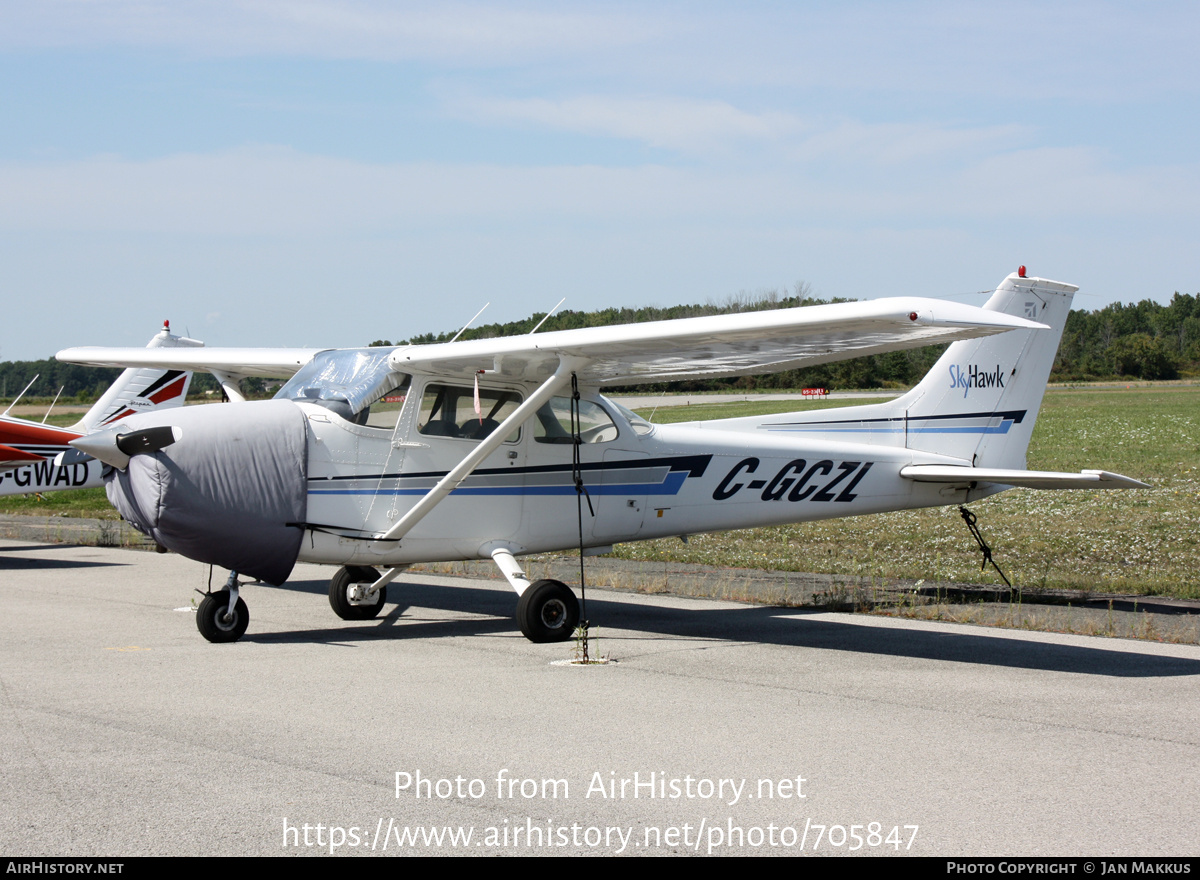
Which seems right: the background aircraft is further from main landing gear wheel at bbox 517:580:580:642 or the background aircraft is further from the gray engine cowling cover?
main landing gear wheel at bbox 517:580:580:642

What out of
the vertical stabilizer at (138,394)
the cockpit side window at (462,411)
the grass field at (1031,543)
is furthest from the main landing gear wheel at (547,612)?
the vertical stabilizer at (138,394)

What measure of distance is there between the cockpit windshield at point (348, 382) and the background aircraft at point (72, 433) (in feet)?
20.9

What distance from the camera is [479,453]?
8.97m

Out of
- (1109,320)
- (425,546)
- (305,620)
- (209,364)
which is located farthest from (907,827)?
(1109,320)

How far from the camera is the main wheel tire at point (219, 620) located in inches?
345

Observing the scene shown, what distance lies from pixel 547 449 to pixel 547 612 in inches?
60.8

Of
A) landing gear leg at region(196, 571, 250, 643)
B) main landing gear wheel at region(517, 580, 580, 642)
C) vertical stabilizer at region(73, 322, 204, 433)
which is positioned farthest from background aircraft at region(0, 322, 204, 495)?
main landing gear wheel at region(517, 580, 580, 642)

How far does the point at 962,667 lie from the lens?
802cm

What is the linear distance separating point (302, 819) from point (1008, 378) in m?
9.30

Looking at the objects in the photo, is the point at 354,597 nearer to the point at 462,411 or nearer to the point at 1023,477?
the point at 462,411

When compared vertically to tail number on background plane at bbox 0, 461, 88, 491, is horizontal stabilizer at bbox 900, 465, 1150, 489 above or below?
above

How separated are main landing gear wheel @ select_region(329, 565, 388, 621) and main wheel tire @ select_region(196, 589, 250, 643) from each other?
1279 mm

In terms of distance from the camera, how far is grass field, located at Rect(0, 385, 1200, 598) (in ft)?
45.9

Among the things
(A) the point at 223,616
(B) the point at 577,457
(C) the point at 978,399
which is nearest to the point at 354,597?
(A) the point at 223,616
